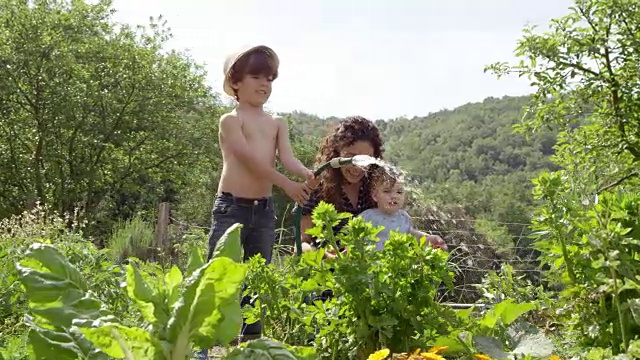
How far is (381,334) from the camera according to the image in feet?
3.23

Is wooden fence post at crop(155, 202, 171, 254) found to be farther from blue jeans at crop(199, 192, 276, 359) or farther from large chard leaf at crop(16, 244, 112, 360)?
large chard leaf at crop(16, 244, 112, 360)

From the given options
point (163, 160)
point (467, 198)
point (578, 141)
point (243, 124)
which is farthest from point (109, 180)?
point (467, 198)

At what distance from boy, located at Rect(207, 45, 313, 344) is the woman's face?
10.2 inches

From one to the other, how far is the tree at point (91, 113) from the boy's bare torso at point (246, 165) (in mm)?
16334

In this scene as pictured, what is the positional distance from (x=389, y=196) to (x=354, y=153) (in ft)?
0.93

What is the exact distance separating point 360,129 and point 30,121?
63.2ft

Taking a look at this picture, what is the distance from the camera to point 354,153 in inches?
133

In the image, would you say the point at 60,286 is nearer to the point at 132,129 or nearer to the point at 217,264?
the point at 217,264

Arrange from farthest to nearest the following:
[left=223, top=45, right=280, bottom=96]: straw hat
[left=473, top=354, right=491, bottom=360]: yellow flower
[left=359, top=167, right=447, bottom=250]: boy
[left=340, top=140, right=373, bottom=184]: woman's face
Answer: [left=223, top=45, right=280, bottom=96]: straw hat, [left=340, top=140, right=373, bottom=184]: woman's face, [left=359, top=167, right=447, bottom=250]: boy, [left=473, top=354, right=491, bottom=360]: yellow flower

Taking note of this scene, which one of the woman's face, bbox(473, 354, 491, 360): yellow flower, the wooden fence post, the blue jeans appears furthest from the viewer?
the wooden fence post

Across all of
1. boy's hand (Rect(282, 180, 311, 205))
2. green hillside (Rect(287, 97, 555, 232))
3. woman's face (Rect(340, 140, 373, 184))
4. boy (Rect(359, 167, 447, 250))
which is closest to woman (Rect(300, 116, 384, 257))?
woman's face (Rect(340, 140, 373, 184))

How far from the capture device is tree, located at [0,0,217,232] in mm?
19875

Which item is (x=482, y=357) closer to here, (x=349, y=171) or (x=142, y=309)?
(x=142, y=309)

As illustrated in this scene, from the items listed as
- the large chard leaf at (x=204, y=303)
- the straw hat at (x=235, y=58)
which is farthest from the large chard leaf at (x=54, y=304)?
the straw hat at (x=235, y=58)
